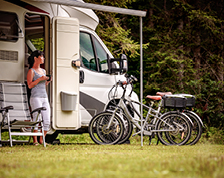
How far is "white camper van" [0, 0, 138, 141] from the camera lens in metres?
7.19

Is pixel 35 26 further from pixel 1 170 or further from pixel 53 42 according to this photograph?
pixel 1 170

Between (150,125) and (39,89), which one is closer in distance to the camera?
(39,89)

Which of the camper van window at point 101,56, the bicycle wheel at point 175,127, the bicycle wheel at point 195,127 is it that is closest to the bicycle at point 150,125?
the bicycle wheel at point 175,127

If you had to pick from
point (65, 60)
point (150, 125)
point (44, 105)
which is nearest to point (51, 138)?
point (44, 105)

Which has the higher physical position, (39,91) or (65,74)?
(65,74)

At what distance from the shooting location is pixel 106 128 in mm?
7281

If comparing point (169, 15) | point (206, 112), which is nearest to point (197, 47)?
point (169, 15)

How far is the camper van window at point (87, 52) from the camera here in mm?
8141

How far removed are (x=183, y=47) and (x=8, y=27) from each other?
1025 cm

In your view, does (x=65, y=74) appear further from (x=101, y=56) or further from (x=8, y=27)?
(x=8, y=27)

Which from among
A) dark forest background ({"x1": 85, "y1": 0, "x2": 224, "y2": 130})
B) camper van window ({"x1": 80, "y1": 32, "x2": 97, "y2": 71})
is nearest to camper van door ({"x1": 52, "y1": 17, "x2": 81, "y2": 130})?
camper van window ({"x1": 80, "y1": 32, "x2": 97, "y2": 71})

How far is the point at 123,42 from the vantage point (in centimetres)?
1331

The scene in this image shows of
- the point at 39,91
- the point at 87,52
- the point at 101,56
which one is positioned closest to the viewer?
the point at 39,91

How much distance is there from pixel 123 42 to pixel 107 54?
5.07 metres
